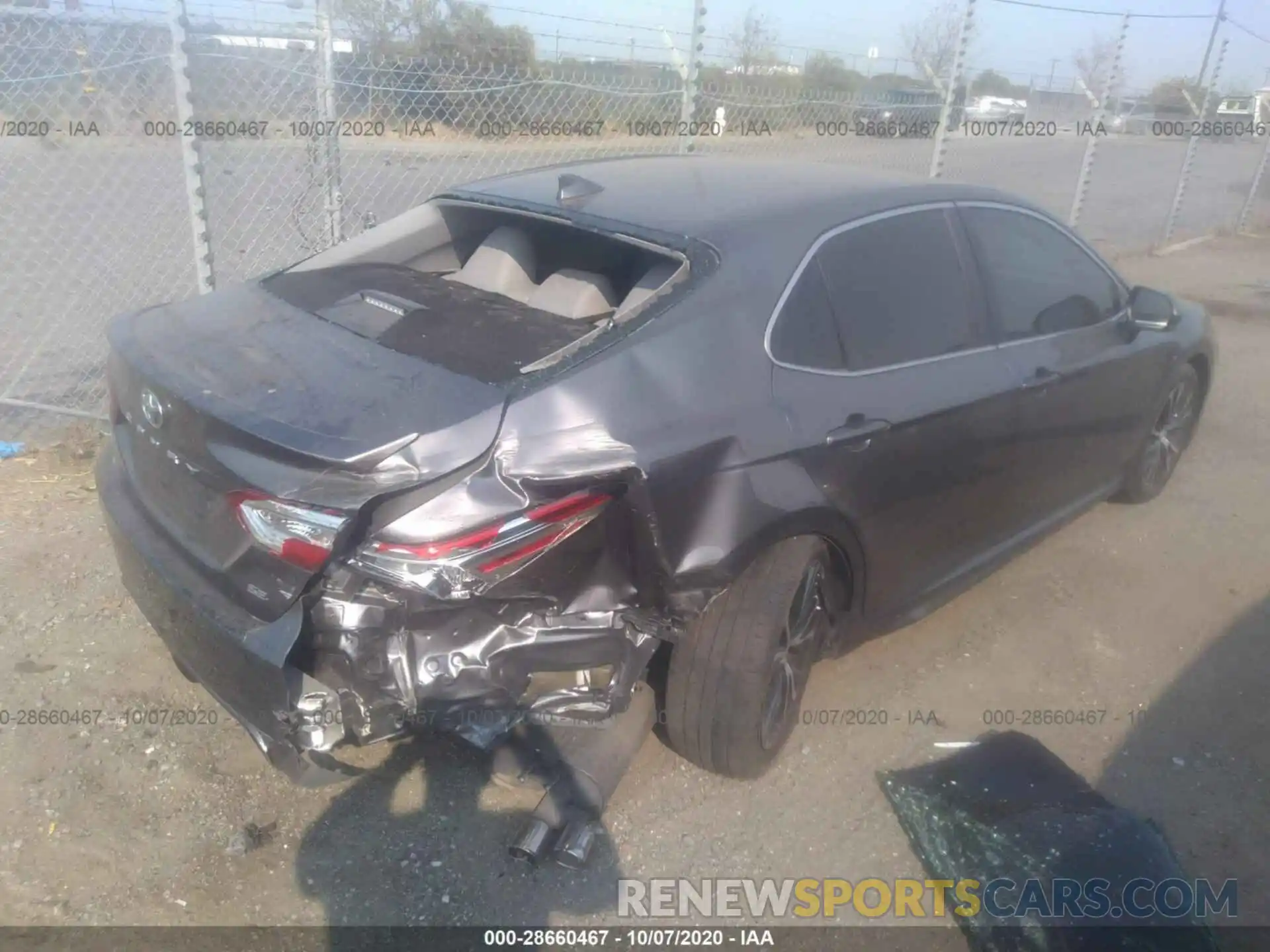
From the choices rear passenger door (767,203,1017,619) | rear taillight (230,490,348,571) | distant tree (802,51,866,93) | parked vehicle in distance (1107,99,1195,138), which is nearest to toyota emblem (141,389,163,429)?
rear taillight (230,490,348,571)

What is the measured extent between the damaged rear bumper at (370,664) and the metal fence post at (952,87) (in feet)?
22.7

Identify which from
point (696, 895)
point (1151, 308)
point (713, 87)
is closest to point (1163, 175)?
point (713, 87)

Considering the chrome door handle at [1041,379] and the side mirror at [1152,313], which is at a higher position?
the side mirror at [1152,313]

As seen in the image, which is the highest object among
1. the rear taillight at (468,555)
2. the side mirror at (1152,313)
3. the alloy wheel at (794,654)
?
the side mirror at (1152,313)

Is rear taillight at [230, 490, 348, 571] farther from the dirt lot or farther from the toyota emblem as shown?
the dirt lot

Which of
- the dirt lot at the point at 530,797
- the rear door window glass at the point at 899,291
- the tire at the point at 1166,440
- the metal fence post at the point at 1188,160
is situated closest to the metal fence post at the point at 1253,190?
the metal fence post at the point at 1188,160

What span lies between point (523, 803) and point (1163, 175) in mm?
22678

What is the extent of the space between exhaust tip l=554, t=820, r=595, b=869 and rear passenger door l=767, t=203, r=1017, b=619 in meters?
1.18

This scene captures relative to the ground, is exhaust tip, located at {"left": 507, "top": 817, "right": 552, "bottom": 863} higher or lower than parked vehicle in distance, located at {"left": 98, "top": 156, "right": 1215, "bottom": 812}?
lower

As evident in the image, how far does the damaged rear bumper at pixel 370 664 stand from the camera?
7.37ft

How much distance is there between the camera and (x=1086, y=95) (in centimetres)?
1033

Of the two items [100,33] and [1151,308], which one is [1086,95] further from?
[100,33]

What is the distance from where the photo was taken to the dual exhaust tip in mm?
2611

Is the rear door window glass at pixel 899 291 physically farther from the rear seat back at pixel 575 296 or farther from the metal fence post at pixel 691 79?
the metal fence post at pixel 691 79
